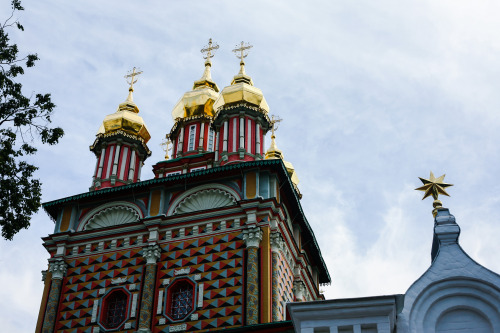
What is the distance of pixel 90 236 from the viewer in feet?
57.3

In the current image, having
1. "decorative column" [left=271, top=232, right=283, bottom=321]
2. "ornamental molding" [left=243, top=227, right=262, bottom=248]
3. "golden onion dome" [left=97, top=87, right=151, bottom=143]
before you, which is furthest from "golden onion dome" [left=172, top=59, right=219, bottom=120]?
"decorative column" [left=271, top=232, right=283, bottom=321]

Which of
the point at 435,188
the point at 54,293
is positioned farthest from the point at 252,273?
the point at 435,188

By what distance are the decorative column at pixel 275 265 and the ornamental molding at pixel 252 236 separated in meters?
0.34

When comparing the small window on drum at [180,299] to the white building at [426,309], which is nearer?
the white building at [426,309]

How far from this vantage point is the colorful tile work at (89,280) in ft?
53.1

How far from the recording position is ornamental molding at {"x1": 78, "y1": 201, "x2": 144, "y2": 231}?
17.4m

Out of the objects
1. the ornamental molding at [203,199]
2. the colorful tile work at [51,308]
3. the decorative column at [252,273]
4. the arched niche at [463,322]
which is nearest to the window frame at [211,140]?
the ornamental molding at [203,199]

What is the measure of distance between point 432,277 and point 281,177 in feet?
32.0

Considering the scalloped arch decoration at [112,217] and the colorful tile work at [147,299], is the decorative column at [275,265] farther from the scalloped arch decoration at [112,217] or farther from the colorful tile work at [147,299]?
the scalloped arch decoration at [112,217]

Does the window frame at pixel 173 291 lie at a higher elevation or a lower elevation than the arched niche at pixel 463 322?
higher

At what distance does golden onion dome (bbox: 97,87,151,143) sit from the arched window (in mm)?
6334

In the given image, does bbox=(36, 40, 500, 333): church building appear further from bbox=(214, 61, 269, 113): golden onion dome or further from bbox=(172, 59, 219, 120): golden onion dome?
bbox=(172, 59, 219, 120): golden onion dome

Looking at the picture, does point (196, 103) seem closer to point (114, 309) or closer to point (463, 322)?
point (114, 309)

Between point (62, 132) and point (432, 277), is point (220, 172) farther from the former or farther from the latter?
point (432, 277)
